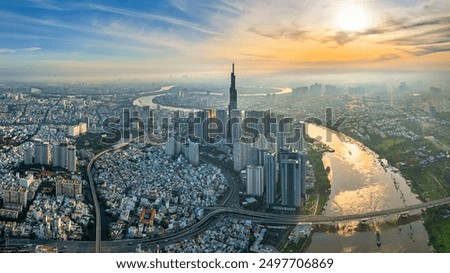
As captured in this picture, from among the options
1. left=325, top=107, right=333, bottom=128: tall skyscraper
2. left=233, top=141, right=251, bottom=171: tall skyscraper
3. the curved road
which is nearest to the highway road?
the curved road

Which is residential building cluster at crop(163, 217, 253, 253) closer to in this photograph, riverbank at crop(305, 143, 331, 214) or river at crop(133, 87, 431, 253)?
river at crop(133, 87, 431, 253)

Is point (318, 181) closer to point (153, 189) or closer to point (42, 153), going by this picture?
point (153, 189)

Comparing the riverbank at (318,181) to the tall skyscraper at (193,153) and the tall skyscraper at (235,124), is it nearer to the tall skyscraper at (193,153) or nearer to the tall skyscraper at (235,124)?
the tall skyscraper at (235,124)

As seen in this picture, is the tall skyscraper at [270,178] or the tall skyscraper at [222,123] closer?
the tall skyscraper at [270,178]

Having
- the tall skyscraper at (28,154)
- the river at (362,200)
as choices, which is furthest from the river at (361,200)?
the tall skyscraper at (28,154)

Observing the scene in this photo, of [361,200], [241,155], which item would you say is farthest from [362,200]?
[241,155]
